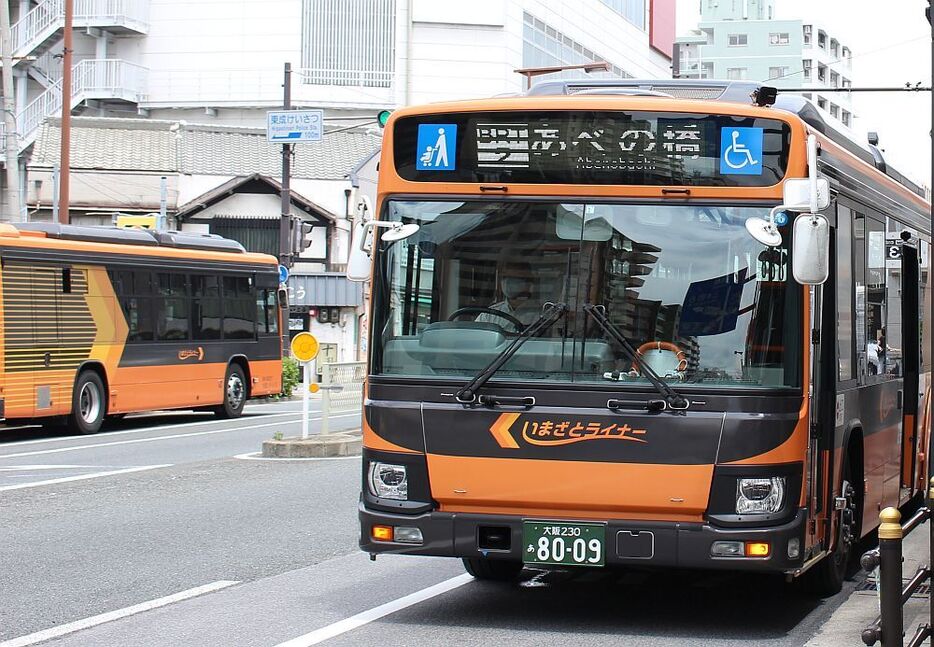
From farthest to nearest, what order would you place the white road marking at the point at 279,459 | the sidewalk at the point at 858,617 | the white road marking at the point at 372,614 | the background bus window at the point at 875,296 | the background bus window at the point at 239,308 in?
the background bus window at the point at 239,308 < the white road marking at the point at 279,459 < the background bus window at the point at 875,296 < the white road marking at the point at 372,614 < the sidewalk at the point at 858,617

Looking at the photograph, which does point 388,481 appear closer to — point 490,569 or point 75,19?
point 490,569

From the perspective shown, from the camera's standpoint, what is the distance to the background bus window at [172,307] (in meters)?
25.5

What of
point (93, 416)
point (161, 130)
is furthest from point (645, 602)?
point (161, 130)

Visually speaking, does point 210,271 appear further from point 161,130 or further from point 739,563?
point 161,130

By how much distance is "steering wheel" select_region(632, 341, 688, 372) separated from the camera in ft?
25.1

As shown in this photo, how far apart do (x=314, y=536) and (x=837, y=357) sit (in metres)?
4.86

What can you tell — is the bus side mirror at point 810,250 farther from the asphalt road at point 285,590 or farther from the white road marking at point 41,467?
the white road marking at point 41,467

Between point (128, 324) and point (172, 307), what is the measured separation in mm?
1402

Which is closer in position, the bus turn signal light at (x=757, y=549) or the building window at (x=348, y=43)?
the bus turn signal light at (x=757, y=549)

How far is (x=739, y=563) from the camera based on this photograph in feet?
24.7

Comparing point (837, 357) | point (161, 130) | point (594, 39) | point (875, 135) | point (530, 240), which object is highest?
point (594, 39)

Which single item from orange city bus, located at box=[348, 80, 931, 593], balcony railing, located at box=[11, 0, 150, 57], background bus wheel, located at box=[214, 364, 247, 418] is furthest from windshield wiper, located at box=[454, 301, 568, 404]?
balcony railing, located at box=[11, 0, 150, 57]

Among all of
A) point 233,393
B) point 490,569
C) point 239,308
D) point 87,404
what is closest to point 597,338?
point 490,569

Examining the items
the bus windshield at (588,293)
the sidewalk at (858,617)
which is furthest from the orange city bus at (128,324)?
the sidewalk at (858,617)
